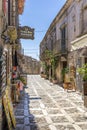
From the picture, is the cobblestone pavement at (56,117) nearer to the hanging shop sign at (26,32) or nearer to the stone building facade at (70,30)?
the stone building facade at (70,30)

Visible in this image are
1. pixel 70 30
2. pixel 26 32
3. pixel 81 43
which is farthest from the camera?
pixel 70 30

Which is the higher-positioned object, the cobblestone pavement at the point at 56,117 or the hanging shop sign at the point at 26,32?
the hanging shop sign at the point at 26,32

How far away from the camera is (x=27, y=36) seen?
42.7 feet

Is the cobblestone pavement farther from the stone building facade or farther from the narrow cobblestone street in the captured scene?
the stone building facade

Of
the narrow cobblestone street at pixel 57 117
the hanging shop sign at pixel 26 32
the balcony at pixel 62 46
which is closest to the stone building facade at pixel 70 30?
the balcony at pixel 62 46

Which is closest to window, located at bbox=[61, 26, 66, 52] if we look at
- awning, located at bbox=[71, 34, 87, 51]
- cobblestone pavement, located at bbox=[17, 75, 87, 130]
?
awning, located at bbox=[71, 34, 87, 51]

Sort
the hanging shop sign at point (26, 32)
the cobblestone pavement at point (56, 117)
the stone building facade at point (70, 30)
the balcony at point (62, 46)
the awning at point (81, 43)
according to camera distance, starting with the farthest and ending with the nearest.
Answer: the balcony at point (62, 46)
the stone building facade at point (70, 30)
the hanging shop sign at point (26, 32)
the awning at point (81, 43)
the cobblestone pavement at point (56, 117)

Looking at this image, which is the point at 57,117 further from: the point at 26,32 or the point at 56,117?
the point at 26,32

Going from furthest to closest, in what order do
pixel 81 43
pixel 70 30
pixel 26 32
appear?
pixel 70 30 < pixel 26 32 < pixel 81 43

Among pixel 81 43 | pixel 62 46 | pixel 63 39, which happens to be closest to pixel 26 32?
pixel 81 43

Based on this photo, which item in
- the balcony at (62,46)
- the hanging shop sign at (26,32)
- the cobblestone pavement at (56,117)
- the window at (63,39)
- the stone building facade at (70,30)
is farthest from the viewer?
the window at (63,39)

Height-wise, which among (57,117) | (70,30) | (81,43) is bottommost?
(57,117)

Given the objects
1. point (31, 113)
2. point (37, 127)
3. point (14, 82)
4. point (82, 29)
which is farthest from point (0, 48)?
point (82, 29)

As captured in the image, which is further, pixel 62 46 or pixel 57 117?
pixel 62 46
